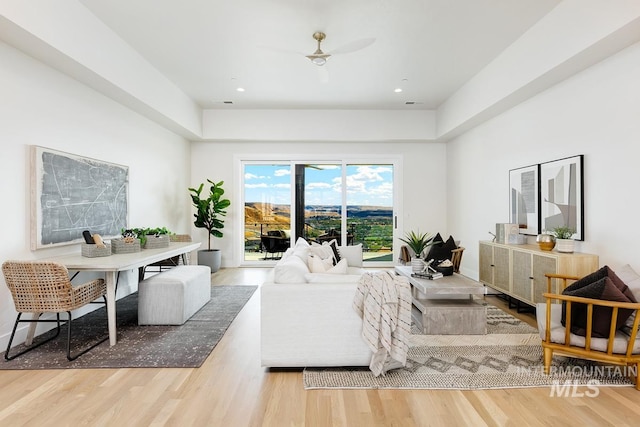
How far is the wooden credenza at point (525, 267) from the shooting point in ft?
10.1

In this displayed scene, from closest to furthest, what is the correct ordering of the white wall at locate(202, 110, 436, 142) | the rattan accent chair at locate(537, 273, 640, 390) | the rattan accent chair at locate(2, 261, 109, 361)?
the rattan accent chair at locate(537, 273, 640, 390)
the rattan accent chair at locate(2, 261, 109, 361)
the white wall at locate(202, 110, 436, 142)

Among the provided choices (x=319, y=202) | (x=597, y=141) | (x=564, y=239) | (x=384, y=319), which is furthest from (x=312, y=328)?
(x=319, y=202)

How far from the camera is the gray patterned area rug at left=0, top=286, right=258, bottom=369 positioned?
2564 millimetres

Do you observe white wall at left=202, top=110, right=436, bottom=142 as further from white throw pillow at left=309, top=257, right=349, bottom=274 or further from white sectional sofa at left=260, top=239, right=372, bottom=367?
white sectional sofa at left=260, top=239, right=372, bottom=367

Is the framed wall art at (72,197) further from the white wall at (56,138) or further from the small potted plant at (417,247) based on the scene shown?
the small potted plant at (417,247)

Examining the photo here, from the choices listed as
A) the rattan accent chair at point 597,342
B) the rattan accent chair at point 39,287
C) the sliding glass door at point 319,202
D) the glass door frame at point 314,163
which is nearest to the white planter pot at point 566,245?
the rattan accent chair at point 597,342

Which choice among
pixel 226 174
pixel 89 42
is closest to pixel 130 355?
pixel 89 42

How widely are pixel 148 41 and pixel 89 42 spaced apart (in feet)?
2.22

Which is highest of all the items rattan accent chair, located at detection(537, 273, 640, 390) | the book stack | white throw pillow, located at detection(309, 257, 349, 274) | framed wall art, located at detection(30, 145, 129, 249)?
framed wall art, located at detection(30, 145, 129, 249)

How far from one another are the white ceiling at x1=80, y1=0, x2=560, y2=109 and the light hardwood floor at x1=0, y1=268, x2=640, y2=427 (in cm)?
Result: 315

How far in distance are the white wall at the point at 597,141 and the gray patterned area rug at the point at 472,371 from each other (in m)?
1.10

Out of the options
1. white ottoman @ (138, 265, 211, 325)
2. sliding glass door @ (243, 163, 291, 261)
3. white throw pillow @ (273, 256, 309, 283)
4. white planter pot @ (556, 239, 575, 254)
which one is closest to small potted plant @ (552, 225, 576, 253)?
white planter pot @ (556, 239, 575, 254)

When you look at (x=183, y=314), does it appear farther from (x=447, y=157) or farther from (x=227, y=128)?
(x=447, y=157)

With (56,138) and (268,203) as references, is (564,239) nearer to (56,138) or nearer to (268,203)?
(268,203)
